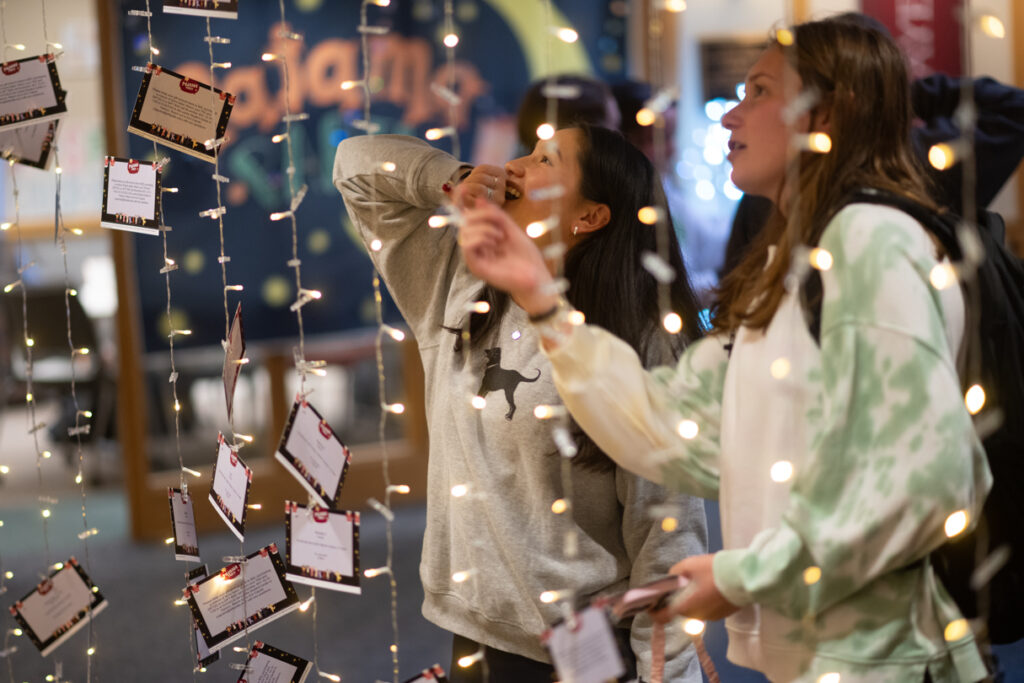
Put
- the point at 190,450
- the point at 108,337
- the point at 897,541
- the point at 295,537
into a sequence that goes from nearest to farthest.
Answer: the point at 897,541
the point at 295,537
the point at 190,450
the point at 108,337

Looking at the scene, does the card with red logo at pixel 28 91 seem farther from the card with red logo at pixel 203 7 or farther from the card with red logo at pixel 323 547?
the card with red logo at pixel 323 547

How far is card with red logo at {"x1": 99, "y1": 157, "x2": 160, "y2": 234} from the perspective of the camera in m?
1.51

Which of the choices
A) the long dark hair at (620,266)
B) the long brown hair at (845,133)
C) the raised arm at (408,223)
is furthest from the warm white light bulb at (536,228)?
the long brown hair at (845,133)

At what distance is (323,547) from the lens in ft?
4.74

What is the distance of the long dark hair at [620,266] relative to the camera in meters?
1.48

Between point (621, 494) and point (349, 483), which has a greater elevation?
point (621, 494)

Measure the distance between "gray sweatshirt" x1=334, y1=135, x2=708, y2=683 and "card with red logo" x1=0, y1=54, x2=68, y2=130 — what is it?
1.81 feet

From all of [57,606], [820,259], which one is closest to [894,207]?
[820,259]

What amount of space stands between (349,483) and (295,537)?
2910mm

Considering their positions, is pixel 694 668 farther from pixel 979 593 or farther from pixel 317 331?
pixel 317 331

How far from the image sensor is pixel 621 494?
148 centimetres

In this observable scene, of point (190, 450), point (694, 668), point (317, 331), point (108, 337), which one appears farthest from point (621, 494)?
point (108, 337)

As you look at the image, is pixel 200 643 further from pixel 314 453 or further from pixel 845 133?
pixel 845 133

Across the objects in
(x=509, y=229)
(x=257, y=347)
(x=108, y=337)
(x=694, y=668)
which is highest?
(x=509, y=229)
